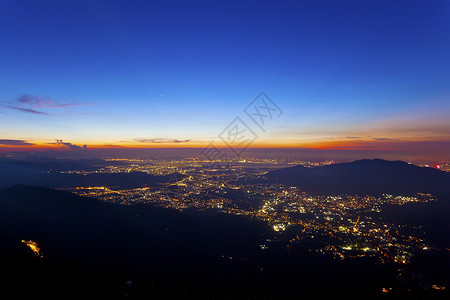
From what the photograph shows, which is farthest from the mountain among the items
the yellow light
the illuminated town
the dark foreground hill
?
the yellow light

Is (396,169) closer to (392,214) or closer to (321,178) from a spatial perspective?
(321,178)

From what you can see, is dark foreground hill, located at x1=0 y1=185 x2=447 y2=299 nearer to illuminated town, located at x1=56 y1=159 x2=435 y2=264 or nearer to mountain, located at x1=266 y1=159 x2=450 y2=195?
illuminated town, located at x1=56 y1=159 x2=435 y2=264

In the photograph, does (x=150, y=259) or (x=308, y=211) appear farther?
(x=308, y=211)

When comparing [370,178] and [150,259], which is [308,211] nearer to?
[150,259]

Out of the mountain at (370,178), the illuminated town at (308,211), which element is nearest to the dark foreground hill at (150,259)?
the illuminated town at (308,211)

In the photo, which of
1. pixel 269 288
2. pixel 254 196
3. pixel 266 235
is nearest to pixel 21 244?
pixel 269 288

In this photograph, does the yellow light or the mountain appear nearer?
the yellow light

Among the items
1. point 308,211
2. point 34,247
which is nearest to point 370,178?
point 308,211
